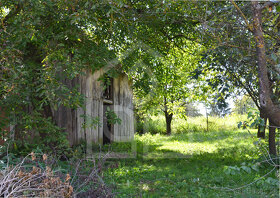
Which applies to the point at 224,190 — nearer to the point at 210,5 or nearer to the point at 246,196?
the point at 246,196

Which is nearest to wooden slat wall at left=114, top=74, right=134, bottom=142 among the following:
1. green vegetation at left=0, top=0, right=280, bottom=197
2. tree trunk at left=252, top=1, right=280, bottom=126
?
green vegetation at left=0, top=0, right=280, bottom=197

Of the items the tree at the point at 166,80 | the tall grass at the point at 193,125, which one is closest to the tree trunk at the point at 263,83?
the tree at the point at 166,80

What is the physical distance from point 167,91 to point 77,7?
20.8 feet

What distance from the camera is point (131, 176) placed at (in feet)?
20.1

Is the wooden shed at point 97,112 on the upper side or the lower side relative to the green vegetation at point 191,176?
upper

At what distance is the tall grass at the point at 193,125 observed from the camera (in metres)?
18.4

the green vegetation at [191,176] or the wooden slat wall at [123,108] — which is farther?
the wooden slat wall at [123,108]

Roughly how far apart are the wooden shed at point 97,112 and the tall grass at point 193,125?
5.17 metres

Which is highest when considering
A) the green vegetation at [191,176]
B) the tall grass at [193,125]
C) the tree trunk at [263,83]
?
the tree trunk at [263,83]

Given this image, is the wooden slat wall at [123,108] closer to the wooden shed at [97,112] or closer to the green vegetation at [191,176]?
the wooden shed at [97,112]

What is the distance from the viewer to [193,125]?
18.6 metres

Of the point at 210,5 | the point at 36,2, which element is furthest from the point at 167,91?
the point at 36,2

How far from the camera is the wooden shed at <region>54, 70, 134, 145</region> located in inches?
343

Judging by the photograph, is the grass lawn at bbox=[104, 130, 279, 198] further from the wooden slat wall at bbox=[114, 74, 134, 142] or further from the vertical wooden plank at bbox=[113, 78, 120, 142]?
the wooden slat wall at bbox=[114, 74, 134, 142]
